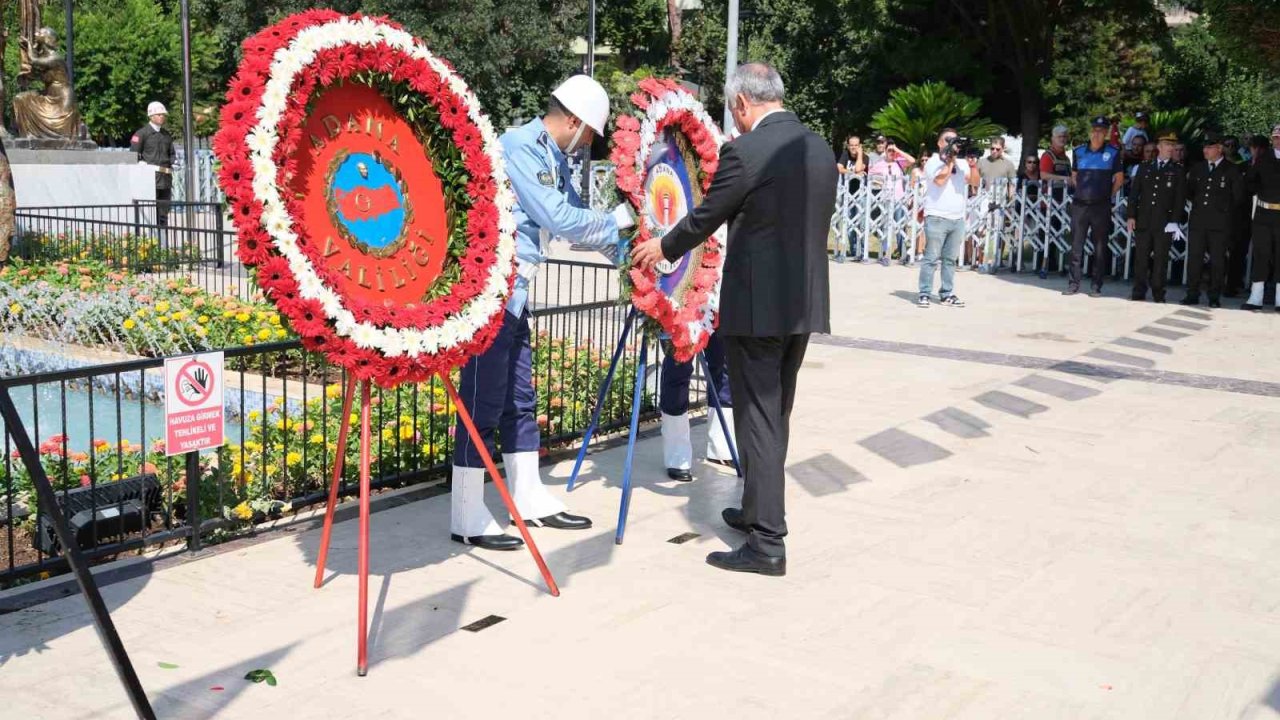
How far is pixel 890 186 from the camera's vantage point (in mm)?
21031

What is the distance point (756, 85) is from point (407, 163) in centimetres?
165

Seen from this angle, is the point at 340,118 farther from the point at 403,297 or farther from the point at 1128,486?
the point at 1128,486

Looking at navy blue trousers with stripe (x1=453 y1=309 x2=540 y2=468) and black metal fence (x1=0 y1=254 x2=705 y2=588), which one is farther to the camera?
navy blue trousers with stripe (x1=453 y1=309 x2=540 y2=468)

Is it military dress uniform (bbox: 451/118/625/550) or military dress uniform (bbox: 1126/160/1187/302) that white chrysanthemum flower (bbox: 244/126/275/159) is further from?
military dress uniform (bbox: 1126/160/1187/302)

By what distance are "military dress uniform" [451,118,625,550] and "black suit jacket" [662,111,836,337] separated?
57 centimetres

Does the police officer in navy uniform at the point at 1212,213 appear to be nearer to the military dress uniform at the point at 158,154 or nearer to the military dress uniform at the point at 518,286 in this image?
the military dress uniform at the point at 518,286

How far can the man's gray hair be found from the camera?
19.3 ft

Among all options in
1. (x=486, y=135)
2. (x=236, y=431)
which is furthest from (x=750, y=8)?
(x=486, y=135)

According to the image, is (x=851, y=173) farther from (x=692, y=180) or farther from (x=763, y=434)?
(x=763, y=434)

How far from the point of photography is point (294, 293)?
15.0 feet

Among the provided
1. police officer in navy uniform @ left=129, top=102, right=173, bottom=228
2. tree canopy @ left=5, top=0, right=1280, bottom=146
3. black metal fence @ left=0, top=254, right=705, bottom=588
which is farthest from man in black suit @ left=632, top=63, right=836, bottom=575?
tree canopy @ left=5, top=0, right=1280, bottom=146

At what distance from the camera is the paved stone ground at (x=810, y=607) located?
454 centimetres

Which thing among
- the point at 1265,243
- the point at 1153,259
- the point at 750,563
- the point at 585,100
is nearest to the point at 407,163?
the point at 585,100

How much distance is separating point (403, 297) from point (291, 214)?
0.66m
